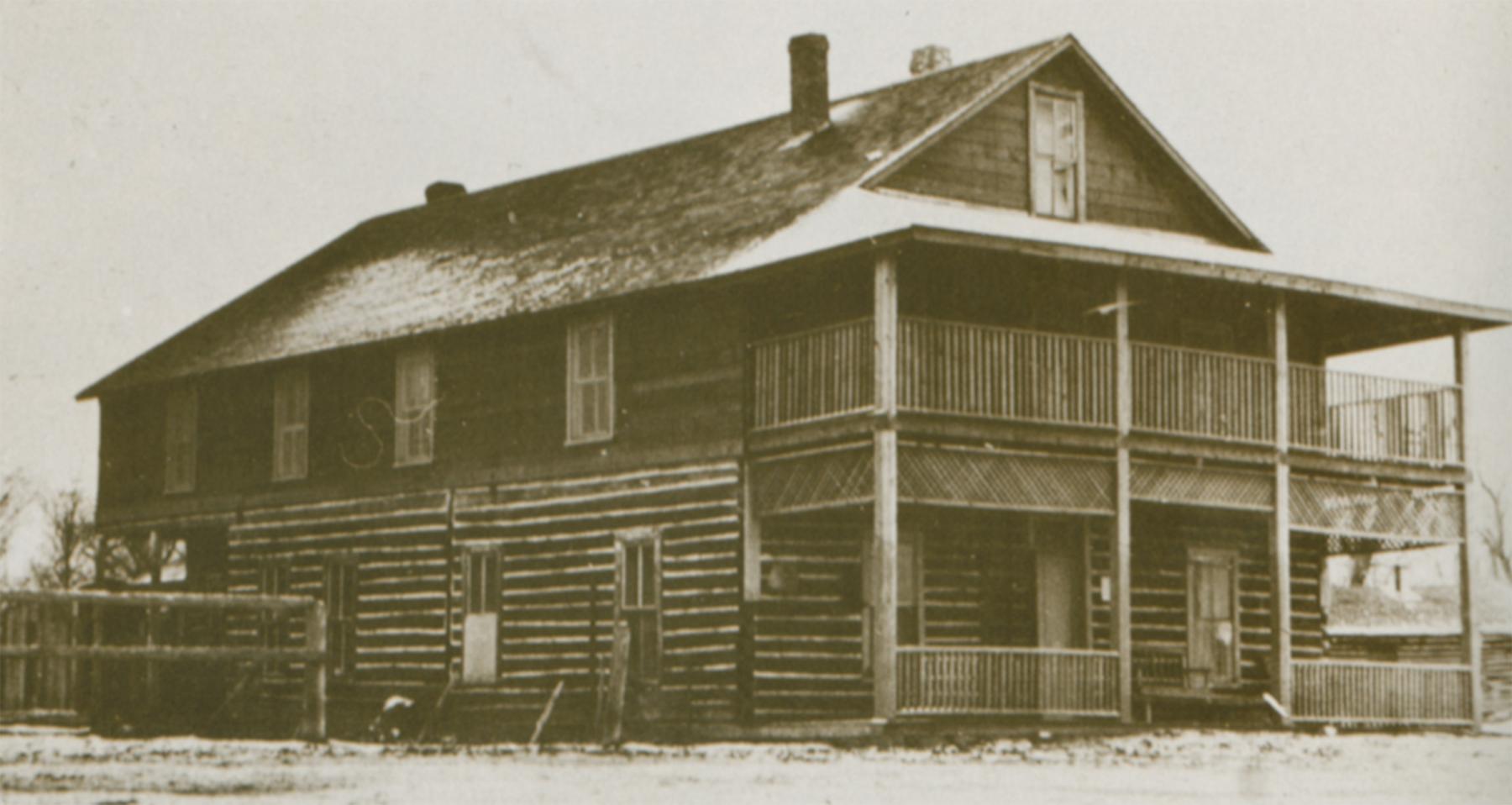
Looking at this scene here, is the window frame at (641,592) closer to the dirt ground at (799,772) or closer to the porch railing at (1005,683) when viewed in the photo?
the dirt ground at (799,772)

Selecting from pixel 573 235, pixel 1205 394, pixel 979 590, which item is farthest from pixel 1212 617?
pixel 573 235

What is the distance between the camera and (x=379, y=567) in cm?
3259

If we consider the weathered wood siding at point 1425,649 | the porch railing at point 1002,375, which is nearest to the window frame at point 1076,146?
the porch railing at point 1002,375

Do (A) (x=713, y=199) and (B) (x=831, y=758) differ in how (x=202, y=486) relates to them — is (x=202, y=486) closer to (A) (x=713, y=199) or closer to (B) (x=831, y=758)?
(A) (x=713, y=199)

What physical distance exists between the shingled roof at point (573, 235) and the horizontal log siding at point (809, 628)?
129 inches

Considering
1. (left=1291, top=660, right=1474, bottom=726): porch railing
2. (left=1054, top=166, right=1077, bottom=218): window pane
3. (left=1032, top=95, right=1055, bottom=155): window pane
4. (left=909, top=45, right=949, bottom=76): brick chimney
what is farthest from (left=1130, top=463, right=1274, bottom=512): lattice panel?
(left=909, top=45, right=949, bottom=76): brick chimney

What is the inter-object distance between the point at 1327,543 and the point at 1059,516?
14.7 feet

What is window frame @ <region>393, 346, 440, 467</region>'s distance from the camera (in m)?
32.2

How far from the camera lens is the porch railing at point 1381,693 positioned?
27969 millimetres

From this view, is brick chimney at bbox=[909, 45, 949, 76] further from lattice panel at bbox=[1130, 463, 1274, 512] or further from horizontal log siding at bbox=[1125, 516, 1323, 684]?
lattice panel at bbox=[1130, 463, 1274, 512]

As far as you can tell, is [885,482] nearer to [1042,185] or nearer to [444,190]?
[1042,185]

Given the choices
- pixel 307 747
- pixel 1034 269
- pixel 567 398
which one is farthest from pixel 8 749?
pixel 1034 269

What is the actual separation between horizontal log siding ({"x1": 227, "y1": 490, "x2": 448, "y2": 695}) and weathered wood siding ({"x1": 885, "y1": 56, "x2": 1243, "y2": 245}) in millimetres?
7847

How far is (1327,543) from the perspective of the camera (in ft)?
105
